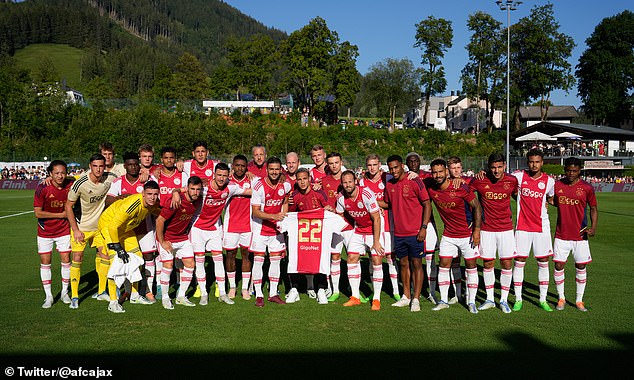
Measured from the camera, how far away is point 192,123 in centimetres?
5644

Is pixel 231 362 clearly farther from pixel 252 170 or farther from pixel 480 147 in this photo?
pixel 480 147

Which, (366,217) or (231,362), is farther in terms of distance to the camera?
(366,217)

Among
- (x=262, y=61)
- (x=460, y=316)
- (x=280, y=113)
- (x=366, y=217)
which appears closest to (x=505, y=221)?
(x=460, y=316)

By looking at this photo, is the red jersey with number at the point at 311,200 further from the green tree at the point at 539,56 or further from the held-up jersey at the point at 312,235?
the green tree at the point at 539,56

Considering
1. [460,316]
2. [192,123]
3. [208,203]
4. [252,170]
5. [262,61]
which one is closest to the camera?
[460,316]

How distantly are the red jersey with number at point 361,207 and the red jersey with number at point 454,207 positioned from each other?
103cm

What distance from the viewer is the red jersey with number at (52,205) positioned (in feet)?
27.7

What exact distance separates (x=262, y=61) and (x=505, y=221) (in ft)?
239

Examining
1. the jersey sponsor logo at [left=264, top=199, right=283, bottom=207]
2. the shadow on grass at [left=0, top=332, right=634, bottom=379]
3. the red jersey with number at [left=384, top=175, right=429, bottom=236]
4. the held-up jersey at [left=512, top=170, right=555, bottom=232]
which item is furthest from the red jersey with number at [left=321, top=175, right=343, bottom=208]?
the shadow on grass at [left=0, top=332, right=634, bottom=379]

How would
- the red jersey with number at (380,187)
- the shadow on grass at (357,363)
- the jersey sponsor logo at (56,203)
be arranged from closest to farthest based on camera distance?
the shadow on grass at (357,363) < the jersey sponsor logo at (56,203) < the red jersey with number at (380,187)

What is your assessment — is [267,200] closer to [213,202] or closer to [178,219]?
[213,202]

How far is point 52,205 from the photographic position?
336 inches

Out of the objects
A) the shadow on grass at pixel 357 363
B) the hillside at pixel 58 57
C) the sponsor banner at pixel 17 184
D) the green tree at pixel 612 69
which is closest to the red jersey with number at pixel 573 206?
the shadow on grass at pixel 357 363

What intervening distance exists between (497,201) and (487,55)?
61941 millimetres
